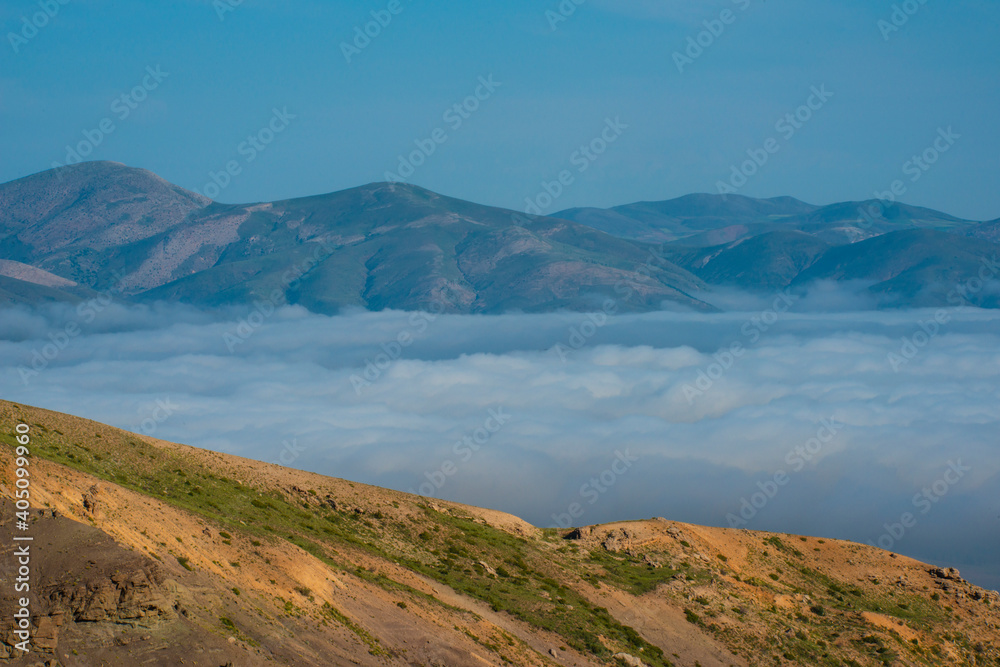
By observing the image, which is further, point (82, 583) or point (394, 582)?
point (394, 582)

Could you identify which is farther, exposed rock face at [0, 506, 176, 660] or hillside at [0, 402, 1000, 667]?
hillside at [0, 402, 1000, 667]

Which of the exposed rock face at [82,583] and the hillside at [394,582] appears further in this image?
the hillside at [394,582]

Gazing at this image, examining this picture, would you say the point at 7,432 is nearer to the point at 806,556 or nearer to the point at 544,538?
the point at 544,538

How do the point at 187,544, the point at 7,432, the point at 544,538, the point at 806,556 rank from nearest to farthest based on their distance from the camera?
the point at 187,544 < the point at 7,432 < the point at 544,538 < the point at 806,556

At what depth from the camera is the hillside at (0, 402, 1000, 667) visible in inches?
1678

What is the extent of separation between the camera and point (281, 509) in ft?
234

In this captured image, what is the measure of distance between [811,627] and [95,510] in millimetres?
59677

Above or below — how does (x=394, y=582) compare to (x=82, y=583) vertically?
below

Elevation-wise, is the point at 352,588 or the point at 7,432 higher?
the point at 7,432

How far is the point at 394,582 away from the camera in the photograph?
207 feet

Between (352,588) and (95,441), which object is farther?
(95,441)

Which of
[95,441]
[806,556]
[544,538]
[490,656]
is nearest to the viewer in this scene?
[490,656]

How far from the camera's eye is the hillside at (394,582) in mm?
42625

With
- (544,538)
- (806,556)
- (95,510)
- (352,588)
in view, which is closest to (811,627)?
(806,556)
